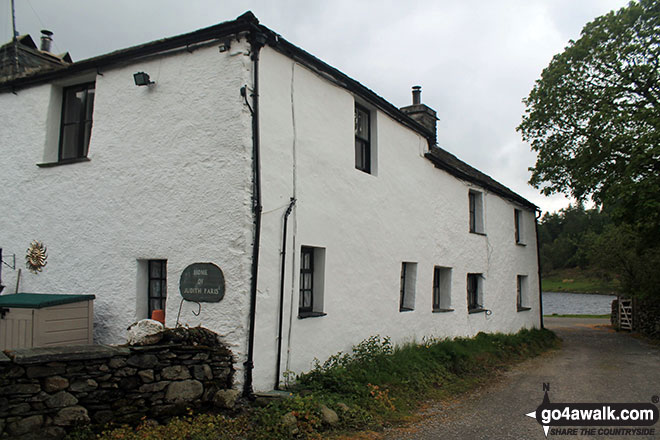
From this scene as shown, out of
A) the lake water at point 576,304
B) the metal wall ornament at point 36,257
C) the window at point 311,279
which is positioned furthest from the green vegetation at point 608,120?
the lake water at point 576,304

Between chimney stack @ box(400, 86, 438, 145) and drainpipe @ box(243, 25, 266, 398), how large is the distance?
9.87 m

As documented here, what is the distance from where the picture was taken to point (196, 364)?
21.4 feet

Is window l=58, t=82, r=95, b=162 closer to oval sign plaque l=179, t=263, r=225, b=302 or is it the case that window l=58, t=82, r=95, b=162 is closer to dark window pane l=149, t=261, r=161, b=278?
dark window pane l=149, t=261, r=161, b=278

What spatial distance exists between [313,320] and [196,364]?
2.27 meters

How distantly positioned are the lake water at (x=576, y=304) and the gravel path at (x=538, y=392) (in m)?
27.5

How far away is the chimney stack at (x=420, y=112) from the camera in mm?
16453

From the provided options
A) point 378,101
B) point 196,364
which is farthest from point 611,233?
point 196,364

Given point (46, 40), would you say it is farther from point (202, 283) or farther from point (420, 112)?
point (420, 112)

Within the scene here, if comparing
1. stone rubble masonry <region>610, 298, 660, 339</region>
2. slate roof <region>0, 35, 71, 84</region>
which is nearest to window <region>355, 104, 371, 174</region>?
slate roof <region>0, 35, 71, 84</region>

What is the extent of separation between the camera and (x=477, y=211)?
51.1 feet

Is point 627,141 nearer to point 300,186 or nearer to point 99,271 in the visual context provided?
point 300,186

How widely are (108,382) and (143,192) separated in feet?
10.1

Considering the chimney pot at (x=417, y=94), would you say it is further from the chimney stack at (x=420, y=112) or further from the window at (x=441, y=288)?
the window at (x=441, y=288)

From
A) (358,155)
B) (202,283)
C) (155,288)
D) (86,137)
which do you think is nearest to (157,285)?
(155,288)
